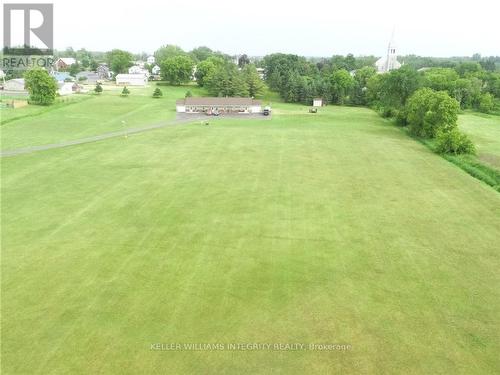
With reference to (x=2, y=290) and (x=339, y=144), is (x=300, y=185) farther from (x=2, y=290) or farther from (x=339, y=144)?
(x=2, y=290)

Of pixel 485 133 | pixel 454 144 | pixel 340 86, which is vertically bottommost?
pixel 454 144

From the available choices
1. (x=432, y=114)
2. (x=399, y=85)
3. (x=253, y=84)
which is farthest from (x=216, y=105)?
(x=432, y=114)

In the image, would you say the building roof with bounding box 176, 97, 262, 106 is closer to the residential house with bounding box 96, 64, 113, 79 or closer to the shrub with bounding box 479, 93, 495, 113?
the shrub with bounding box 479, 93, 495, 113

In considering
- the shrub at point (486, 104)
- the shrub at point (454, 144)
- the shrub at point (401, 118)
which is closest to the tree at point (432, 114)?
the shrub at point (454, 144)

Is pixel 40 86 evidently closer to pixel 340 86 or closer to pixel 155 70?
pixel 340 86

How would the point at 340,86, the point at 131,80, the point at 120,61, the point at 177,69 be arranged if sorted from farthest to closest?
1. the point at 120,61
2. the point at 131,80
3. the point at 177,69
4. the point at 340,86

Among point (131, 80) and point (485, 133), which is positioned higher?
point (131, 80)

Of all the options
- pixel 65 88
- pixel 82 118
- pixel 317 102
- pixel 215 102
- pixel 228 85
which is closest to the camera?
pixel 82 118
